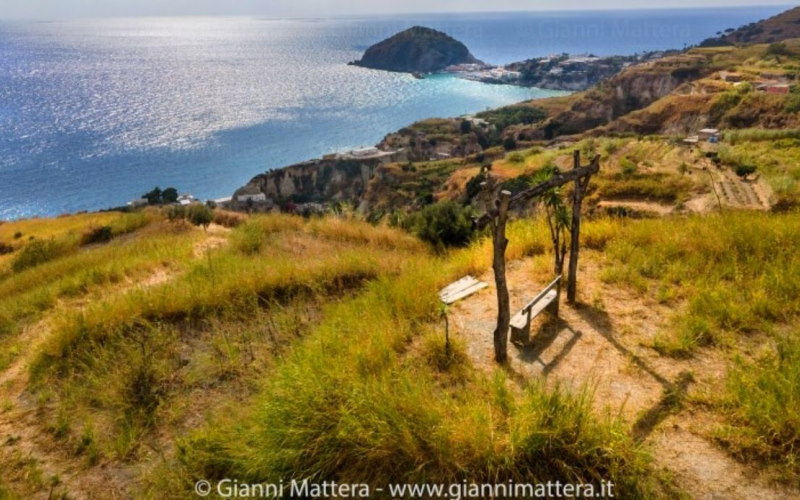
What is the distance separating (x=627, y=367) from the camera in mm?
5477

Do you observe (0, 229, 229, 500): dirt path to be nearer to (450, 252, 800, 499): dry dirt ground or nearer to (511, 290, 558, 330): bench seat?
(450, 252, 800, 499): dry dirt ground

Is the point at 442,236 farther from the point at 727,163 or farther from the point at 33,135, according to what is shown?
the point at 33,135

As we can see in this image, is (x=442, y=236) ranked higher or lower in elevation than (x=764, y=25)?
lower

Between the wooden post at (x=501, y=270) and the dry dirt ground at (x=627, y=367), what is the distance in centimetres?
26

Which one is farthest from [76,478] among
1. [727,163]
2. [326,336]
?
[727,163]

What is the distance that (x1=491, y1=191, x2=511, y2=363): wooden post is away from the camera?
5.08 metres

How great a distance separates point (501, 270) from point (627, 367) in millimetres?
1913

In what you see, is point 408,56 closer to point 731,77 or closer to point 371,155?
point 371,155

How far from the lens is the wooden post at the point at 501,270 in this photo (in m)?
5.08

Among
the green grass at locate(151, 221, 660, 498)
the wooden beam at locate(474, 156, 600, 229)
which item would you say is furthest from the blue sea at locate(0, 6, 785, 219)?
the green grass at locate(151, 221, 660, 498)

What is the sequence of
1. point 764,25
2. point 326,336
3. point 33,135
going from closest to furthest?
point 326,336 < point 33,135 < point 764,25

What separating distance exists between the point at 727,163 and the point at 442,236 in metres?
14.1

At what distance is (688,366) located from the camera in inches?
212

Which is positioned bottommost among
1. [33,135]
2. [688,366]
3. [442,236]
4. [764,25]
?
[33,135]
